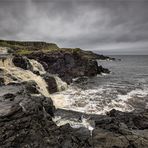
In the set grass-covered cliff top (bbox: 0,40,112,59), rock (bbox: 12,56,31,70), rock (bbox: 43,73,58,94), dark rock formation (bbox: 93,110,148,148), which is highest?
grass-covered cliff top (bbox: 0,40,112,59)

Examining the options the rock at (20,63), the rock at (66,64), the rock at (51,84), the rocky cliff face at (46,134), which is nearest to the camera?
the rocky cliff face at (46,134)

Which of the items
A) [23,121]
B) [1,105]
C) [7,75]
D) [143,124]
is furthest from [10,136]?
[7,75]

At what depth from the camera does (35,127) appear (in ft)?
49.0

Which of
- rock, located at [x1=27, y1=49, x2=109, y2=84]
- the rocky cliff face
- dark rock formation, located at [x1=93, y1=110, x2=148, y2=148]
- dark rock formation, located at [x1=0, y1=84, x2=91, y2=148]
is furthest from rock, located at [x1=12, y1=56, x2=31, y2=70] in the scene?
dark rock formation, located at [x1=93, y1=110, x2=148, y2=148]

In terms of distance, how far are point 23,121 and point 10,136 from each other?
1.68 meters

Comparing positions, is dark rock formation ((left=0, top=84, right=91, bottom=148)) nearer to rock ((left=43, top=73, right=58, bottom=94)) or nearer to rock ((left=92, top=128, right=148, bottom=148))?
rock ((left=92, top=128, right=148, bottom=148))

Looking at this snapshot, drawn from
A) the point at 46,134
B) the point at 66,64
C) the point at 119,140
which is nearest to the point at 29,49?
the point at 66,64

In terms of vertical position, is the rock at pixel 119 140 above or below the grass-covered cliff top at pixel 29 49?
below

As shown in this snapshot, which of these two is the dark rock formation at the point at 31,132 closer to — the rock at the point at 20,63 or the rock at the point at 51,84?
the rock at the point at 51,84

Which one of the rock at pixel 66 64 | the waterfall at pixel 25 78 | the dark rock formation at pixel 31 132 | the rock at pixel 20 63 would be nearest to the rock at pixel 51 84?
the waterfall at pixel 25 78

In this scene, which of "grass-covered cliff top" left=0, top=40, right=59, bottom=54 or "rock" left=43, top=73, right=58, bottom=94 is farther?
"grass-covered cliff top" left=0, top=40, right=59, bottom=54

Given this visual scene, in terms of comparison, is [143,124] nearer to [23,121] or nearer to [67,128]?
[67,128]

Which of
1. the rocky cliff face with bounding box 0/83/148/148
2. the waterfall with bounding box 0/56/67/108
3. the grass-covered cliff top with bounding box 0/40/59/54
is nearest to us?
the rocky cliff face with bounding box 0/83/148/148

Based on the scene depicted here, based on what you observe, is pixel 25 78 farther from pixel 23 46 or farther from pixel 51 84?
pixel 23 46
